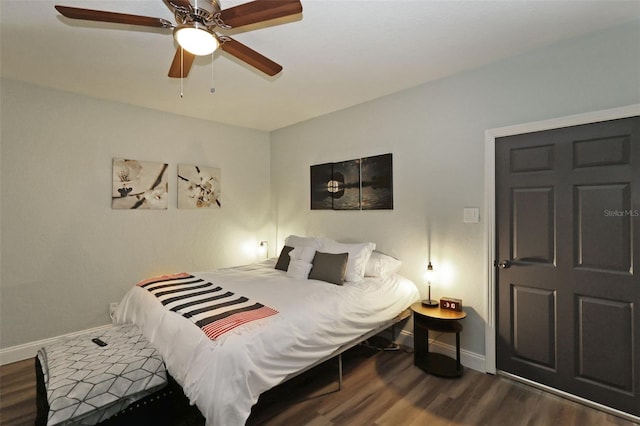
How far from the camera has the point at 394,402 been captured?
217 centimetres

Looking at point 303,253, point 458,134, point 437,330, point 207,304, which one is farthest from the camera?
point 303,253

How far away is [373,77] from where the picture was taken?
9.18 ft

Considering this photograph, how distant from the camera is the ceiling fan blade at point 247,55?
5.53 ft

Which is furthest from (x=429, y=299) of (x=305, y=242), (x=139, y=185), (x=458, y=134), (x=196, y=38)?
(x=139, y=185)

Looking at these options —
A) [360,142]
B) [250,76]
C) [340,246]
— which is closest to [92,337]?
[340,246]

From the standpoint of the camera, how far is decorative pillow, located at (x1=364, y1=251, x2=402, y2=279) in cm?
293

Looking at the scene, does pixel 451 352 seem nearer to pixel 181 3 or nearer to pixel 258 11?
pixel 258 11

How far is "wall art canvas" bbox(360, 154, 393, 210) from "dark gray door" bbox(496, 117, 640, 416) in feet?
3.43

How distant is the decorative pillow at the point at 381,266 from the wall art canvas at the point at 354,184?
1.91ft

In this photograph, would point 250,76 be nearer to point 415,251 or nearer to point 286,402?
point 415,251

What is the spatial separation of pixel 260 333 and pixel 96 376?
0.90 meters

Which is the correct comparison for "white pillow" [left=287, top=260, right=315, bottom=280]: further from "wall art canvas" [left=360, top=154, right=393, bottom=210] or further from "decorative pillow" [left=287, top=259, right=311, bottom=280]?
"wall art canvas" [left=360, top=154, right=393, bottom=210]

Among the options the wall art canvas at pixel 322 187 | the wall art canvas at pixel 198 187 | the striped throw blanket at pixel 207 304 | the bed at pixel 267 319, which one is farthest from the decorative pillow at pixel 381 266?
the wall art canvas at pixel 198 187

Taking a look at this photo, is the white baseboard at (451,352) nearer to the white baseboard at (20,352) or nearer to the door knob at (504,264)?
the door knob at (504,264)
